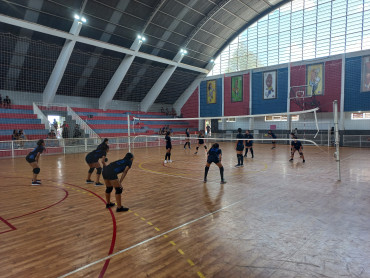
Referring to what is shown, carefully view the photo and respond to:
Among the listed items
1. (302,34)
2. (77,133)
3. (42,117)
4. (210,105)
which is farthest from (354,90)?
(42,117)

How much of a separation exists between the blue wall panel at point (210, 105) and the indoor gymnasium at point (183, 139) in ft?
0.50

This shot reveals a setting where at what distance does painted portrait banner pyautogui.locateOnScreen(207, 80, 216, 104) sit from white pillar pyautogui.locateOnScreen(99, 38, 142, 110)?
11523mm

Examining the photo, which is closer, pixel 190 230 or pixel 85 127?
pixel 190 230

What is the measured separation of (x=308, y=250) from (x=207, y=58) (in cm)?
2993

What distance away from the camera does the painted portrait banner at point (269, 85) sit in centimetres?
2657

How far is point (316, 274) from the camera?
3.19 metres

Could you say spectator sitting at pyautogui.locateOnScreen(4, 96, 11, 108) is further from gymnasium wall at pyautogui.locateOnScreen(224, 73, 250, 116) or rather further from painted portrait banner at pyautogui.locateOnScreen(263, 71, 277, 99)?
painted portrait banner at pyautogui.locateOnScreen(263, 71, 277, 99)

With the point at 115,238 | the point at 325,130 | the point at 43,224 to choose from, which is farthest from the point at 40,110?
the point at 325,130

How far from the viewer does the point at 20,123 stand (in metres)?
18.9

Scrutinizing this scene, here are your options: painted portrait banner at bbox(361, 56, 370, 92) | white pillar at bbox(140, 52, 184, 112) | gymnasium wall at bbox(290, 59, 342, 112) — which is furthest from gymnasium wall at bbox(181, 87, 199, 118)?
painted portrait banner at bbox(361, 56, 370, 92)

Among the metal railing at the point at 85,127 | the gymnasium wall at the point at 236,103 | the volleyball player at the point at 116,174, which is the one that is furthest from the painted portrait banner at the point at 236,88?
A: the volleyball player at the point at 116,174

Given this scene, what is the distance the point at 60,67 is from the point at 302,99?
23571 millimetres

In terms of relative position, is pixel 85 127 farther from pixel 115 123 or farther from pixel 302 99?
pixel 302 99

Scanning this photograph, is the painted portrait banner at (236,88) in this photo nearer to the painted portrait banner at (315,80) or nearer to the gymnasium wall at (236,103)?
the gymnasium wall at (236,103)
